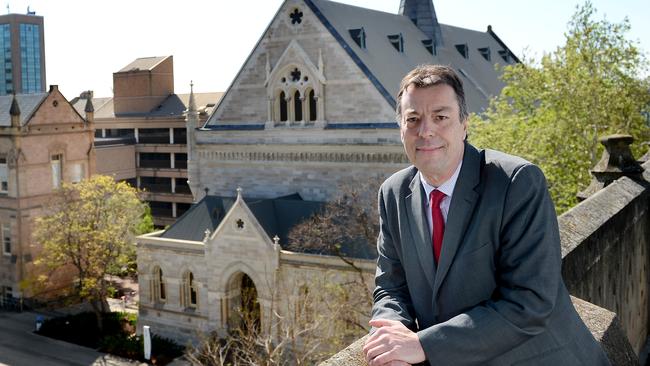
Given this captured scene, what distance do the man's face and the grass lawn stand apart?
2558cm

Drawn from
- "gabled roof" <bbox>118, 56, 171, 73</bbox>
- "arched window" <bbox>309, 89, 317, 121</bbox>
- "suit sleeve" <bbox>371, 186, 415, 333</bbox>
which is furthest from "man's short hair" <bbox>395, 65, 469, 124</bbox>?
"gabled roof" <bbox>118, 56, 171, 73</bbox>

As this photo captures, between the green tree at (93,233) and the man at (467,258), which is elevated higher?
the man at (467,258)

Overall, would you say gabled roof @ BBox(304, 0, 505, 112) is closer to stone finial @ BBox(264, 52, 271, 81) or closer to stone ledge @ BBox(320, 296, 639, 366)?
stone finial @ BBox(264, 52, 271, 81)

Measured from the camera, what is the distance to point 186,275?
96.6ft

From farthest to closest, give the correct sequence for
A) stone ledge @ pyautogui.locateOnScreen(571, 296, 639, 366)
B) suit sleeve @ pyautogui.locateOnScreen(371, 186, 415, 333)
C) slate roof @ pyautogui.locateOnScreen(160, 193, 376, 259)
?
slate roof @ pyautogui.locateOnScreen(160, 193, 376, 259) → stone ledge @ pyautogui.locateOnScreen(571, 296, 639, 366) → suit sleeve @ pyautogui.locateOnScreen(371, 186, 415, 333)

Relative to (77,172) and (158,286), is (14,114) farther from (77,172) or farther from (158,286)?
(158,286)

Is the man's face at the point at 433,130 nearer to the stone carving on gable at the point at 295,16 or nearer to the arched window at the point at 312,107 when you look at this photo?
the arched window at the point at 312,107

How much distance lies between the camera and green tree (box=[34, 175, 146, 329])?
3306 cm

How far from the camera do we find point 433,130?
3.44 m

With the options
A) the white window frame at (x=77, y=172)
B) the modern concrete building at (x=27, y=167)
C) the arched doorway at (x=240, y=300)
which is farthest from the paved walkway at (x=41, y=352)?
the white window frame at (x=77, y=172)

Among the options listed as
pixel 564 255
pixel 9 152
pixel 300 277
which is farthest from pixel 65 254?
pixel 564 255

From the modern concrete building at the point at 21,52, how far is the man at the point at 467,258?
145 metres

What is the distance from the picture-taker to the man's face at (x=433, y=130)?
11.2 ft

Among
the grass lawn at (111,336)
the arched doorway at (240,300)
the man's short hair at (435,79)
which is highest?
the man's short hair at (435,79)
